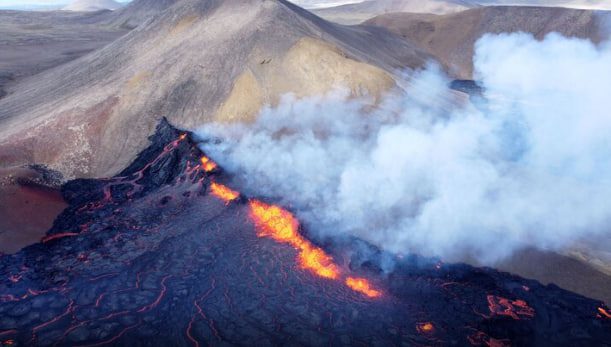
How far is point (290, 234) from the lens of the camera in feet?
44.9

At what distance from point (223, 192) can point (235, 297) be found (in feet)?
20.2

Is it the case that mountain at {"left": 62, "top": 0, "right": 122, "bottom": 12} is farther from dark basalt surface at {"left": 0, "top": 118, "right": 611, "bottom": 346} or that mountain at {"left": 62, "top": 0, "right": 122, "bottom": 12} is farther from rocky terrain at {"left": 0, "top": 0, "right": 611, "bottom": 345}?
dark basalt surface at {"left": 0, "top": 118, "right": 611, "bottom": 346}

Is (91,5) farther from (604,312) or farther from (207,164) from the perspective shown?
(604,312)

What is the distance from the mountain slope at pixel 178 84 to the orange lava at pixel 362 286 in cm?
1157

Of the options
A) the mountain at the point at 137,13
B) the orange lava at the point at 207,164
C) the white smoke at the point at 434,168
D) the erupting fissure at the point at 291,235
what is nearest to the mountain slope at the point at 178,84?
the white smoke at the point at 434,168

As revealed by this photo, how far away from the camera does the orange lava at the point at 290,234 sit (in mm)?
12062

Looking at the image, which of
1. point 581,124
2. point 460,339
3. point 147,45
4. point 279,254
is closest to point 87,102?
point 147,45

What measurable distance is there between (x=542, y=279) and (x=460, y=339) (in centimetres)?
424

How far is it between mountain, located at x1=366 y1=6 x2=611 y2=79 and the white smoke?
25820 mm

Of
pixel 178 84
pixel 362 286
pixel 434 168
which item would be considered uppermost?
pixel 178 84

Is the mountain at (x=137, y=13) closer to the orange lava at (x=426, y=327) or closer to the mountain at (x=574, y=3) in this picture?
the orange lava at (x=426, y=327)

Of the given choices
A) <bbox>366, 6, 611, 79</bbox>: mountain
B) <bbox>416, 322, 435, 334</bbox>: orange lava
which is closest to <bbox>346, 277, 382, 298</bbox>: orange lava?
<bbox>416, 322, 435, 334</bbox>: orange lava

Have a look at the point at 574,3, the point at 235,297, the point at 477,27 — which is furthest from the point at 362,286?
the point at 574,3

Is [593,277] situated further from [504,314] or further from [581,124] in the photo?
[581,124]
